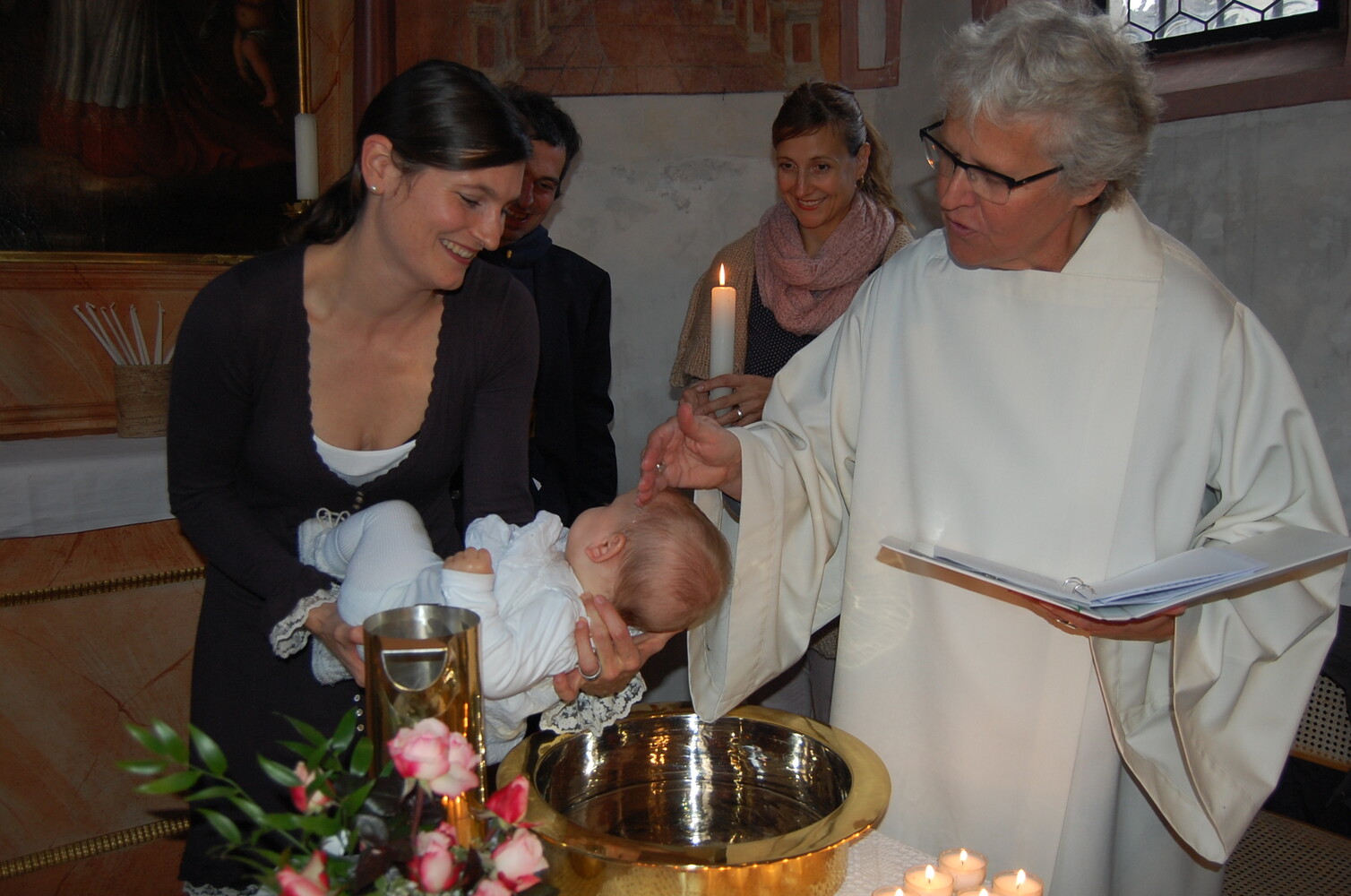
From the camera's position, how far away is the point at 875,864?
1420 millimetres

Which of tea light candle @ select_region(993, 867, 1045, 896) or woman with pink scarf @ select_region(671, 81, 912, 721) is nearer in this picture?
tea light candle @ select_region(993, 867, 1045, 896)

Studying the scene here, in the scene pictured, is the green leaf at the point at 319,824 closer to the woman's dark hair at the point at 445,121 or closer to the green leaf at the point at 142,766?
the green leaf at the point at 142,766

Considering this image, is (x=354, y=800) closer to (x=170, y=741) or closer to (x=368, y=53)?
(x=170, y=741)

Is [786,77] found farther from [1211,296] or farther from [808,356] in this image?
[1211,296]

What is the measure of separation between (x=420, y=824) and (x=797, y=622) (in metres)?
1.36

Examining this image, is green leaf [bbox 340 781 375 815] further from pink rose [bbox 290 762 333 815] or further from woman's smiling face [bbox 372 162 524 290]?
woman's smiling face [bbox 372 162 524 290]

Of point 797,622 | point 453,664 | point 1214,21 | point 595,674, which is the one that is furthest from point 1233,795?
point 1214,21

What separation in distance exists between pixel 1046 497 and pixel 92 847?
261cm

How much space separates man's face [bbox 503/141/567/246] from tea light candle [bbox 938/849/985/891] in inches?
83.3

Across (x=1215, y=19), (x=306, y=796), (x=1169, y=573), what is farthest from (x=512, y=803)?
(x=1215, y=19)

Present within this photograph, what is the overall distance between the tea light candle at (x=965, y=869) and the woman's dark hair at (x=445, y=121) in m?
1.28

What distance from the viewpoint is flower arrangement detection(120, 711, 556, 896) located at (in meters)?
0.78

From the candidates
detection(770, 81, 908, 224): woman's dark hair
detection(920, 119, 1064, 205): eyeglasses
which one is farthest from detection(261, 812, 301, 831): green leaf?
detection(770, 81, 908, 224): woman's dark hair

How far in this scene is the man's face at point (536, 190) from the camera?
118 inches
